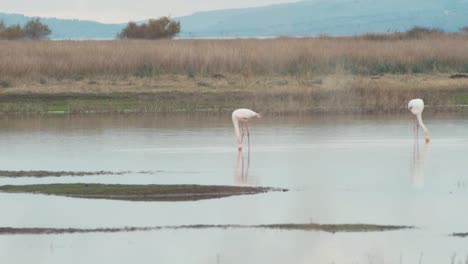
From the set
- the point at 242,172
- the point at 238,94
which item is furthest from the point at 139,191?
the point at 238,94

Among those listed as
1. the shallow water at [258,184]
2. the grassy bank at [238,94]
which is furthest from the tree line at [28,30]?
the shallow water at [258,184]

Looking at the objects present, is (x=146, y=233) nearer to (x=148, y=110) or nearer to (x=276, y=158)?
(x=276, y=158)

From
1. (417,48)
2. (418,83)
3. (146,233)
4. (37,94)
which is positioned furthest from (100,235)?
(417,48)

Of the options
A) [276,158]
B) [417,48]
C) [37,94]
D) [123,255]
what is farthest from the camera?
[417,48]

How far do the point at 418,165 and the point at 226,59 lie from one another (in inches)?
744

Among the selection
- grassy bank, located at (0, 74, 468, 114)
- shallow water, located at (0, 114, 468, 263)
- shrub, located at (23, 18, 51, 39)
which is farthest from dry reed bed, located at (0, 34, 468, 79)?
shrub, located at (23, 18, 51, 39)

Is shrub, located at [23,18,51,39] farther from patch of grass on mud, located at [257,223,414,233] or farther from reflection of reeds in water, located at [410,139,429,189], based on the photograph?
patch of grass on mud, located at [257,223,414,233]

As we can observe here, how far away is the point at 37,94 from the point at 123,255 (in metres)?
21.1

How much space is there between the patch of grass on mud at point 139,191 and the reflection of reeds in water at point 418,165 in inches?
75.7

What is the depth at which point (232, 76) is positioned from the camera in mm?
34750

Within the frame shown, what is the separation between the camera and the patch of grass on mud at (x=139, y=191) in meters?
14.4

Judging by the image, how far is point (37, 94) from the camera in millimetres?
31656

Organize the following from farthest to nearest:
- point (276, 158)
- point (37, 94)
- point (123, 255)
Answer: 1. point (37, 94)
2. point (276, 158)
3. point (123, 255)

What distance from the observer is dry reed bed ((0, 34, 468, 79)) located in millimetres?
35000
